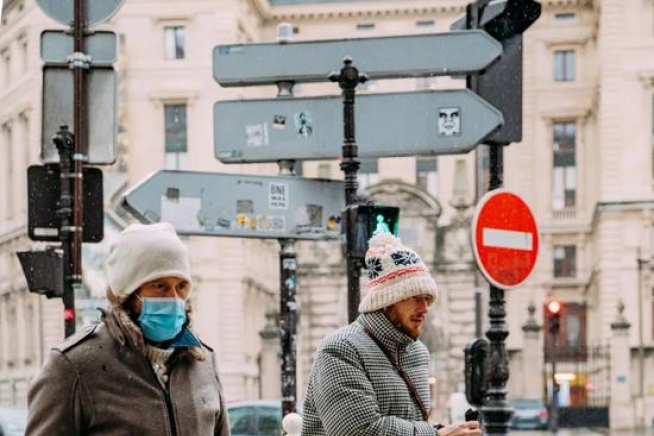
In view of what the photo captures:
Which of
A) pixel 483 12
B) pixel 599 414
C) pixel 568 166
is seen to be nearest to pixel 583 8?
pixel 568 166

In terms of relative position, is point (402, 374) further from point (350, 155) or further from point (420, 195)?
point (420, 195)

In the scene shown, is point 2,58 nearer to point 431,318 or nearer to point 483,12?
point 431,318

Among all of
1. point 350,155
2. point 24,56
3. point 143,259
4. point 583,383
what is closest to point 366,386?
point 143,259

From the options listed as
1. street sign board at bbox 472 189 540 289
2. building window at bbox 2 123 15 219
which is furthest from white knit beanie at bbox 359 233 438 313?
building window at bbox 2 123 15 219

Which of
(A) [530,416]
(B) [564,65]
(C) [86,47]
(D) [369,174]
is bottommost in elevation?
(A) [530,416]

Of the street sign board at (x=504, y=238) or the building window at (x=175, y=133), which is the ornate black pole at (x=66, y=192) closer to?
the street sign board at (x=504, y=238)

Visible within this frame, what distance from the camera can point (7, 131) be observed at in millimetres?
66125

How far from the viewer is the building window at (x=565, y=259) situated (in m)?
73.1

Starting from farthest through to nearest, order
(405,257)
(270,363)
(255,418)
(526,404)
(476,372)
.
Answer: (270,363)
(526,404)
(255,418)
(476,372)
(405,257)

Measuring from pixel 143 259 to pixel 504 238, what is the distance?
6.56 meters

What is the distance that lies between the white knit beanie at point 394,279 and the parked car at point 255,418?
789 inches

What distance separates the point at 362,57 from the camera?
1107cm

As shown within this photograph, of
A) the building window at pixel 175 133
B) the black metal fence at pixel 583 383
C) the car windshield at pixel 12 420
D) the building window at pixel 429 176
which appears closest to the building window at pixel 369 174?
the building window at pixel 429 176

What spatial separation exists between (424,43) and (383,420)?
236 inches
